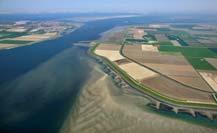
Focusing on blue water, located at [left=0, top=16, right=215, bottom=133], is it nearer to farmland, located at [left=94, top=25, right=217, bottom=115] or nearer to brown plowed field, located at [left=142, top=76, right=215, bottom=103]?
farmland, located at [left=94, top=25, right=217, bottom=115]

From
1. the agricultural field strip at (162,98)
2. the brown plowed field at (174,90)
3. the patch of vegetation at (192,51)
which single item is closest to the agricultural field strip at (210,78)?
the brown plowed field at (174,90)

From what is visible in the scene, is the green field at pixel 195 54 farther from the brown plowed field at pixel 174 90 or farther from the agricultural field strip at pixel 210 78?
the brown plowed field at pixel 174 90

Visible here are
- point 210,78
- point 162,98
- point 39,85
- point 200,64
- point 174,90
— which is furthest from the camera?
point 200,64

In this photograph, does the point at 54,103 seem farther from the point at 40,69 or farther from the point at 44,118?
the point at 40,69

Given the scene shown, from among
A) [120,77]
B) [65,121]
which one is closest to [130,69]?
[120,77]

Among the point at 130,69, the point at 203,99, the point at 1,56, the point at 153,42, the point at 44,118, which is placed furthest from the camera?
the point at 153,42

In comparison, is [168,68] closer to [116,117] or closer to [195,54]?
[195,54]

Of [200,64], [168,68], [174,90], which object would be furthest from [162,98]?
[200,64]
